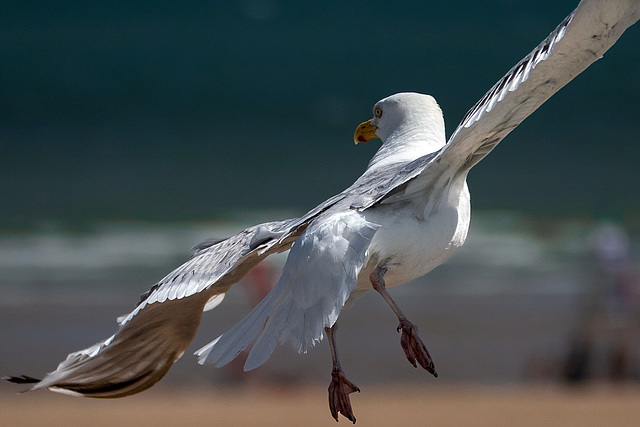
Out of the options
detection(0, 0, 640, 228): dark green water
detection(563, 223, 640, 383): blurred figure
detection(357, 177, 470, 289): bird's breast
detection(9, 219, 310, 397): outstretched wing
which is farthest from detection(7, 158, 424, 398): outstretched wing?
detection(0, 0, 640, 228): dark green water

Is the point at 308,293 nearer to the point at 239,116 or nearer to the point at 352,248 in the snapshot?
the point at 352,248

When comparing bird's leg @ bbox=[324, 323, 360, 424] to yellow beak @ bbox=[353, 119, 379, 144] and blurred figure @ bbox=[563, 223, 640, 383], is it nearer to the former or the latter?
yellow beak @ bbox=[353, 119, 379, 144]

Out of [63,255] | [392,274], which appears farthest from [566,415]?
[63,255]

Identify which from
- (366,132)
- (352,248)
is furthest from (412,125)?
(352,248)

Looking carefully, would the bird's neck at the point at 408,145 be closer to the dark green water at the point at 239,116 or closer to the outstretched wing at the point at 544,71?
the outstretched wing at the point at 544,71

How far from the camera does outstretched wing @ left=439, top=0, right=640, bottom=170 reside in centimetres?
330

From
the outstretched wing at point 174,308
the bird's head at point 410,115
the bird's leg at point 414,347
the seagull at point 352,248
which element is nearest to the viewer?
the seagull at point 352,248

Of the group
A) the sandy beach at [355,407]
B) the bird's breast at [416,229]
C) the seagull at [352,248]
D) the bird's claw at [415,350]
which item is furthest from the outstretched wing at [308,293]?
the sandy beach at [355,407]

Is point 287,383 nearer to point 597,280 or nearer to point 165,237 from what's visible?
point 597,280

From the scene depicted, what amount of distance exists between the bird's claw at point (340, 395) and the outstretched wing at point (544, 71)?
3.38 feet

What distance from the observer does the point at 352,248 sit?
12.0ft

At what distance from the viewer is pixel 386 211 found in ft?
13.0

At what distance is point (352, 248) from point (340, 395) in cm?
69

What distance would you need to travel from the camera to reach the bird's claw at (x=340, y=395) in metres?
3.90
